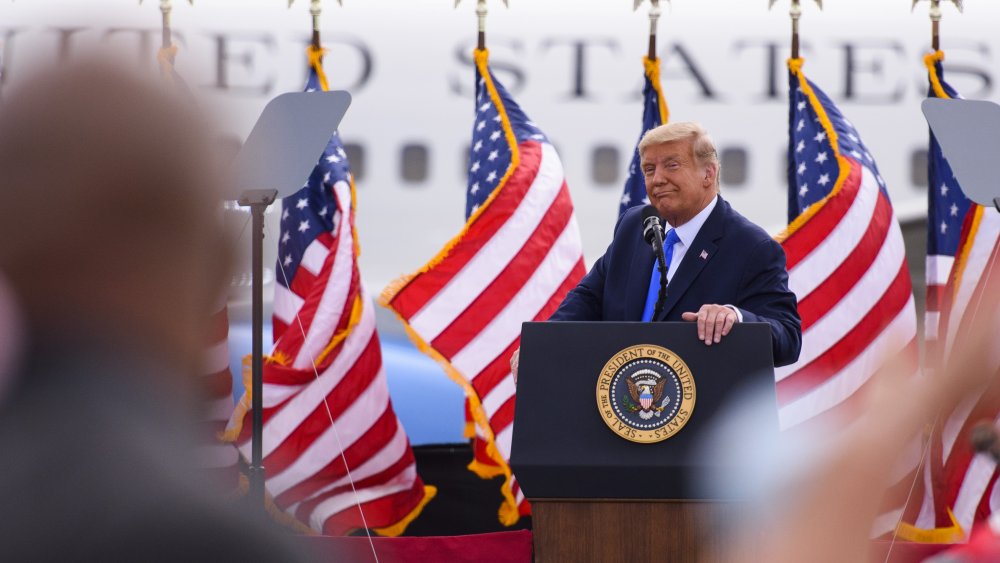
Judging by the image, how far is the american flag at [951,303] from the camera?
5.02 meters

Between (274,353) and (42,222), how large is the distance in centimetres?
474

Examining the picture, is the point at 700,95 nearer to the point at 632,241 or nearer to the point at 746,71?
the point at 746,71

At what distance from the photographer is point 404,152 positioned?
8.44 meters

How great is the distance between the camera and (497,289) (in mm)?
5602

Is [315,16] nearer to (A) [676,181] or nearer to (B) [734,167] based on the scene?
(A) [676,181]

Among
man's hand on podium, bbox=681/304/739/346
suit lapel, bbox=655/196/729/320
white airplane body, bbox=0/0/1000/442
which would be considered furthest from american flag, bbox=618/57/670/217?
man's hand on podium, bbox=681/304/739/346

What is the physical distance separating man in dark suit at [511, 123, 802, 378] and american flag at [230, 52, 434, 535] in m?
2.33

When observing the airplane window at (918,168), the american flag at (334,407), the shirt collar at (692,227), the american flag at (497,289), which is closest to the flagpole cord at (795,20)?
the american flag at (497,289)

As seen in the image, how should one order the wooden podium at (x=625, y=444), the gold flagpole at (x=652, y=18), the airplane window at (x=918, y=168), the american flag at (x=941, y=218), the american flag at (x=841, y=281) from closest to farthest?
the wooden podium at (x=625, y=444) → the american flag at (x=841, y=281) → the american flag at (x=941, y=218) → the gold flagpole at (x=652, y=18) → the airplane window at (x=918, y=168)

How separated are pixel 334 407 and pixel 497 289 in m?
0.89

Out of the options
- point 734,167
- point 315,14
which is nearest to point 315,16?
point 315,14

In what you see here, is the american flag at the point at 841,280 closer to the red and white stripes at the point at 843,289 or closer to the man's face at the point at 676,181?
the red and white stripes at the point at 843,289

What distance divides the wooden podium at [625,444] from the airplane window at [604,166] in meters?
5.97

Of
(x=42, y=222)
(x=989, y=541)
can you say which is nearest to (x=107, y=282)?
(x=42, y=222)
